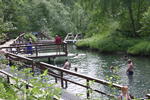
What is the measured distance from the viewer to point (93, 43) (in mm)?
45500

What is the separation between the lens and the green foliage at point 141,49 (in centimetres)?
3597

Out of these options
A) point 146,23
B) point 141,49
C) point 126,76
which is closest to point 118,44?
point 146,23

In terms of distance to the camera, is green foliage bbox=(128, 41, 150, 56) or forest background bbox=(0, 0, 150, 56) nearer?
green foliage bbox=(128, 41, 150, 56)

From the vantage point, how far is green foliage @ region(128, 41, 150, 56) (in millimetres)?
35969

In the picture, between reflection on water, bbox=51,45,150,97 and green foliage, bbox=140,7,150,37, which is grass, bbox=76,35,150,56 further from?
reflection on water, bbox=51,45,150,97

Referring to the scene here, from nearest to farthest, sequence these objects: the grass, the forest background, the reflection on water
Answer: the reflection on water → the grass → the forest background

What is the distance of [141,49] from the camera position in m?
36.8

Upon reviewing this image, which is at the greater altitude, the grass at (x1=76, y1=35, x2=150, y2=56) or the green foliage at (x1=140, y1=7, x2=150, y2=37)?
the green foliage at (x1=140, y1=7, x2=150, y2=37)

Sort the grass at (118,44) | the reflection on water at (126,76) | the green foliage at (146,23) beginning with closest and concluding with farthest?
the reflection on water at (126,76) → the grass at (118,44) → the green foliage at (146,23)

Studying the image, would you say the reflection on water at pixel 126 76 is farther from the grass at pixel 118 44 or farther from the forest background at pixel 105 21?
the forest background at pixel 105 21

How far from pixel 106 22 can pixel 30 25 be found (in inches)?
521

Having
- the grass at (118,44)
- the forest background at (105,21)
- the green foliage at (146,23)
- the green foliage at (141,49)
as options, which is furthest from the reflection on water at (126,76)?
the green foliage at (146,23)

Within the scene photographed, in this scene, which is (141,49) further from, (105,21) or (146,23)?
(105,21)

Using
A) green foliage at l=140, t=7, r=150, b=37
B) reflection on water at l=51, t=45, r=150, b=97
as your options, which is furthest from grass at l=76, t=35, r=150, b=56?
reflection on water at l=51, t=45, r=150, b=97
